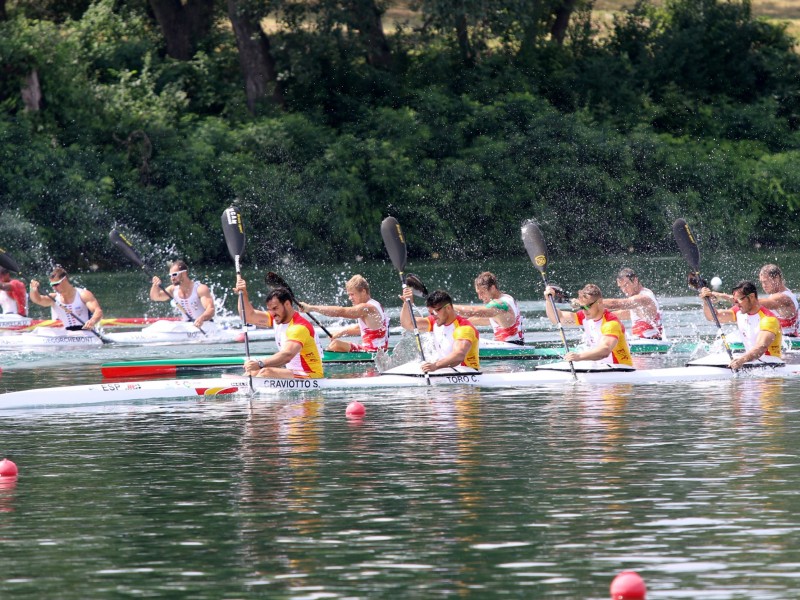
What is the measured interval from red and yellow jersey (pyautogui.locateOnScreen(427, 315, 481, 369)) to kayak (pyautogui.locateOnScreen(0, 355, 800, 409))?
17 centimetres

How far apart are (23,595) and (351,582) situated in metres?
2.00

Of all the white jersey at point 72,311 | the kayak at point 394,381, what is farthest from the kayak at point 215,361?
the white jersey at point 72,311

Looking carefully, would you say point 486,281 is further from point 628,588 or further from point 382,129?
point 382,129

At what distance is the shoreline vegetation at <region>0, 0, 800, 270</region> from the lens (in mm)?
48469

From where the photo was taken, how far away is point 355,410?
17.0 metres

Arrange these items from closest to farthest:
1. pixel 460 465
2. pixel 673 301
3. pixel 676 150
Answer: pixel 460 465 → pixel 673 301 → pixel 676 150

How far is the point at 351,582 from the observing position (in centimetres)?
962

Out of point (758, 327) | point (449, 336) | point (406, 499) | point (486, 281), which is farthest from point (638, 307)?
point (406, 499)

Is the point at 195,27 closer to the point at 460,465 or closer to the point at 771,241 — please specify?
the point at 771,241

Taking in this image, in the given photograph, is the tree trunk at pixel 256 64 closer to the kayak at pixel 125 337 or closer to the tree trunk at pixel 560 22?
the tree trunk at pixel 560 22

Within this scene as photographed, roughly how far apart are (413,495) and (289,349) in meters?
5.70

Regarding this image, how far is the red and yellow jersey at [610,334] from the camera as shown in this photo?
1927 cm

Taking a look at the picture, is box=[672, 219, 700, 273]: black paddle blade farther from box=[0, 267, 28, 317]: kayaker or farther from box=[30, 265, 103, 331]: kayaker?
box=[0, 267, 28, 317]: kayaker

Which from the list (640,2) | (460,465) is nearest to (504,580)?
(460,465)
